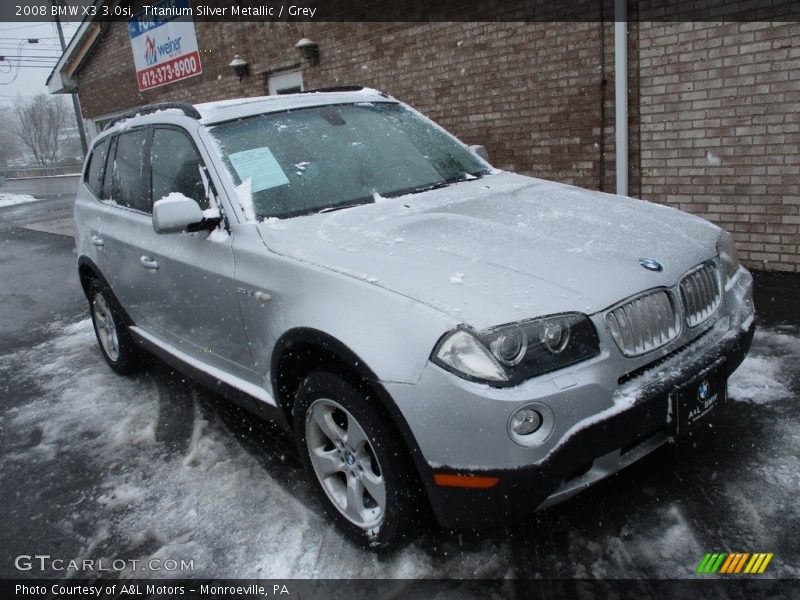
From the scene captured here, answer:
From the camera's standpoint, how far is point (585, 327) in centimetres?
221

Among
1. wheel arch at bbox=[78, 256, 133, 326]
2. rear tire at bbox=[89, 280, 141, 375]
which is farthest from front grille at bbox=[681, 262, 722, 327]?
rear tire at bbox=[89, 280, 141, 375]

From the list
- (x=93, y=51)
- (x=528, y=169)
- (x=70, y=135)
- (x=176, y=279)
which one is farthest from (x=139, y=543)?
(x=70, y=135)

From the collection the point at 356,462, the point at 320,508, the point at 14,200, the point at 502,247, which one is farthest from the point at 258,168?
the point at 14,200

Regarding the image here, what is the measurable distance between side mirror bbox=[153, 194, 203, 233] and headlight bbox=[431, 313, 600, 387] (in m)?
1.44

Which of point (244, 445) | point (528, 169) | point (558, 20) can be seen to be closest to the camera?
point (244, 445)

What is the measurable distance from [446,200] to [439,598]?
1.82 metres

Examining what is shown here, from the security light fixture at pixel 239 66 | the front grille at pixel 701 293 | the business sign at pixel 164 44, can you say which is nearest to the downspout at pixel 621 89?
the front grille at pixel 701 293

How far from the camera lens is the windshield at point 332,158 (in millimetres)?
3145

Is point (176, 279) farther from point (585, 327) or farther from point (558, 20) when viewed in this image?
point (558, 20)

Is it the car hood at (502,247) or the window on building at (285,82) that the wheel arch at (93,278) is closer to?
the car hood at (502,247)

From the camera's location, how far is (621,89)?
6.18 m

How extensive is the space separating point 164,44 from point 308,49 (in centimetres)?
552

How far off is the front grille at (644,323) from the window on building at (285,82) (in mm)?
8629

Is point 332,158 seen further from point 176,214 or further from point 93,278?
point 93,278
